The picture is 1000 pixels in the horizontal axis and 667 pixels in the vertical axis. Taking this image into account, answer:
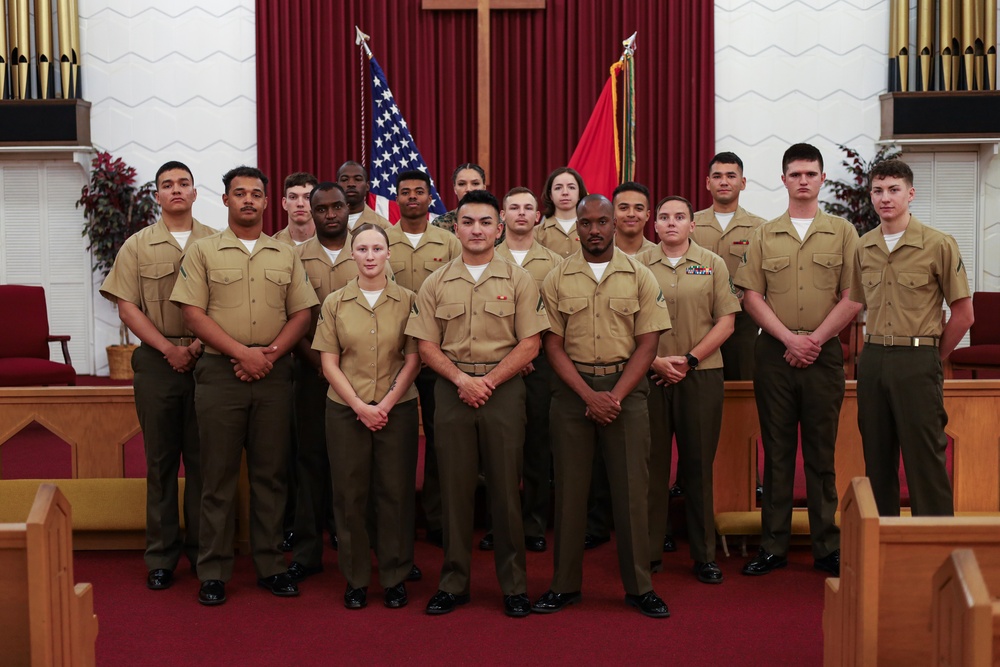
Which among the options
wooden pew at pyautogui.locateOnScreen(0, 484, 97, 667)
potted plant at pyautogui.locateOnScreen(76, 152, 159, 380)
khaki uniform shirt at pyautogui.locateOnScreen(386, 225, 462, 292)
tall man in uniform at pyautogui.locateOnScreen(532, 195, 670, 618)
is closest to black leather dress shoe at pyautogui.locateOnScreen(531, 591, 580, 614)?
tall man in uniform at pyautogui.locateOnScreen(532, 195, 670, 618)

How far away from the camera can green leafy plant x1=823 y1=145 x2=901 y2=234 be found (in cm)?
867

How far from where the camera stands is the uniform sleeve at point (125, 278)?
4066 mm

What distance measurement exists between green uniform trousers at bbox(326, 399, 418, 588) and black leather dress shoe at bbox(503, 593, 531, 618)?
417mm

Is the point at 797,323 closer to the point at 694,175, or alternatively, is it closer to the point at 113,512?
the point at 113,512

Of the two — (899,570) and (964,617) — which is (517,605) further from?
(964,617)

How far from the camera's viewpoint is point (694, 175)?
29.8 ft

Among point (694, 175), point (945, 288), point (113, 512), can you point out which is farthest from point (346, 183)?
point (694, 175)

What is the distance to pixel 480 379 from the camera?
3.66 m

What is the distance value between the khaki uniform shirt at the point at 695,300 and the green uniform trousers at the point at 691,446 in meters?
0.13

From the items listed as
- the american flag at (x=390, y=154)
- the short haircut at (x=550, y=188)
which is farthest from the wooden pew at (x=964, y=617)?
the american flag at (x=390, y=154)

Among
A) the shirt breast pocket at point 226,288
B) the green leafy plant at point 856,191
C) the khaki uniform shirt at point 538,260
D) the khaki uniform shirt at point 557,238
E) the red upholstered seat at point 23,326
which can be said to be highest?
the green leafy plant at point 856,191

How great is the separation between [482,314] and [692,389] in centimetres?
97

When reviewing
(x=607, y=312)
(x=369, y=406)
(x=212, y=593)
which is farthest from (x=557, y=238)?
(x=212, y=593)

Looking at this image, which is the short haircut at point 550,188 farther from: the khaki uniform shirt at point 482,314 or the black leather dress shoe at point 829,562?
the black leather dress shoe at point 829,562
